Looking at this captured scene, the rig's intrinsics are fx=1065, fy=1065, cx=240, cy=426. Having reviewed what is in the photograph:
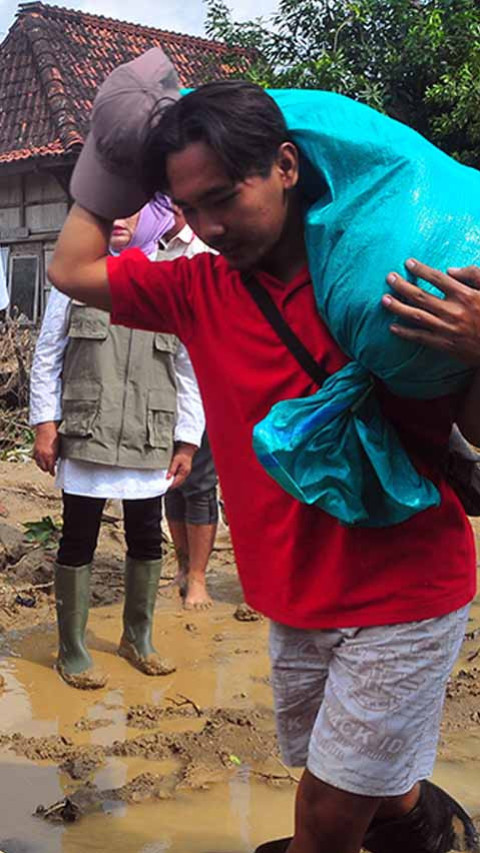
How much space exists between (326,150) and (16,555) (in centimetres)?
439

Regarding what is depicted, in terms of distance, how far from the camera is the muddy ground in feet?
10.2

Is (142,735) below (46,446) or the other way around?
below

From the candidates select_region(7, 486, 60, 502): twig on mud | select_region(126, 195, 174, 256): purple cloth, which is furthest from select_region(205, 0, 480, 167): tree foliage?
select_region(126, 195, 174, 256): purple cloth

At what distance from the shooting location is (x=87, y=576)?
4.23m

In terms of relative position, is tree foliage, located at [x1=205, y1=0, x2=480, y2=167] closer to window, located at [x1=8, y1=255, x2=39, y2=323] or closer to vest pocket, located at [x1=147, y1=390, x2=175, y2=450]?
window, located at [x1=8, y1=255, x2=39, y2=323]

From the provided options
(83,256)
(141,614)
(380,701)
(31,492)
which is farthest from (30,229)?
(380,701)

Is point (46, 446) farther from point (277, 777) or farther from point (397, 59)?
point (397, 59)

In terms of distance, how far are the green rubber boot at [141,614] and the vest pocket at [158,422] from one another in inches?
19.5

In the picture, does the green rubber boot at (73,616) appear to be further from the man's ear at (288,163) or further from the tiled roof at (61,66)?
the tiled roof at (61,66)

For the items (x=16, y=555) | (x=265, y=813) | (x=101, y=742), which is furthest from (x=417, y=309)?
(x=16, y=555)

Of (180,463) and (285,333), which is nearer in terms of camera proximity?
(285,333)

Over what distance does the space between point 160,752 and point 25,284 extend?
46.5ft

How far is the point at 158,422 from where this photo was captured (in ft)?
13.9

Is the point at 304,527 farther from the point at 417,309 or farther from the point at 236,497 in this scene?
the point at 417,309
